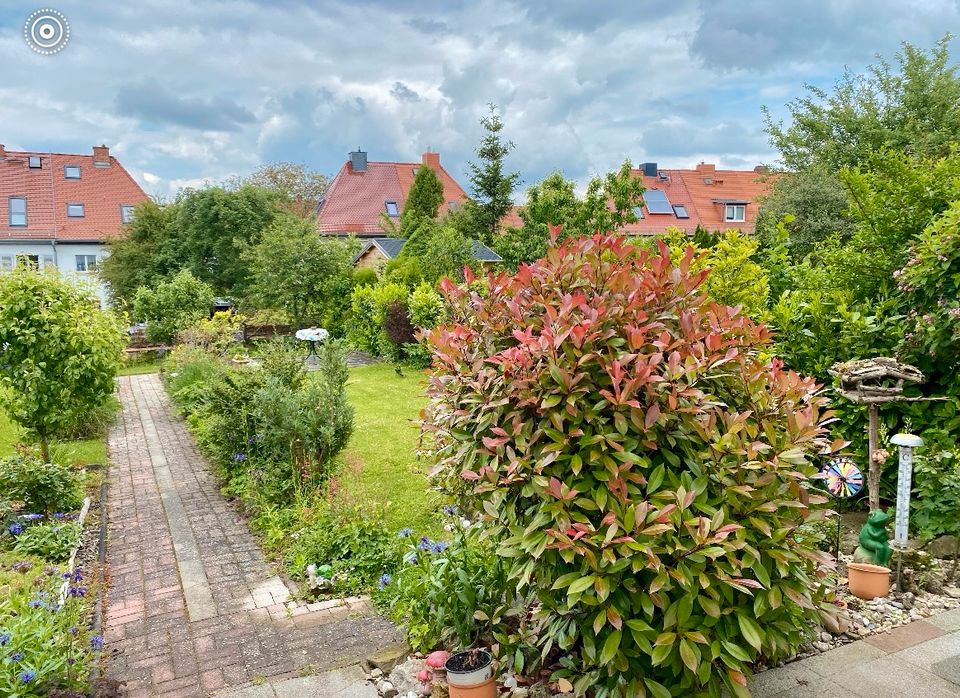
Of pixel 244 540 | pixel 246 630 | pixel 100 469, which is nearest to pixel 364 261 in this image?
pixel 100 469

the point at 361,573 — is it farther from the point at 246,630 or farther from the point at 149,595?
the point at 149,595

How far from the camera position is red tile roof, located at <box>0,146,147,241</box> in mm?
31766

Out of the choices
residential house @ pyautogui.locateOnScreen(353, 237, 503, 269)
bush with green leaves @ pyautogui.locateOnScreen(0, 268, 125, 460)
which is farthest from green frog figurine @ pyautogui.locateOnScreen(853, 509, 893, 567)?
residential house @ pyautogui.locateOnScreen(353, 237, 503, 269)

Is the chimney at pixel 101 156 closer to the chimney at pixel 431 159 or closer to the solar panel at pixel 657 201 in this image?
the chimney at pixel 431 159

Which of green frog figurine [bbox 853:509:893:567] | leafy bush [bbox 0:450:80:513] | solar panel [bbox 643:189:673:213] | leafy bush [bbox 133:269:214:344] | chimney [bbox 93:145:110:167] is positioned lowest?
leafy bush [bbox 0:450:80:513]

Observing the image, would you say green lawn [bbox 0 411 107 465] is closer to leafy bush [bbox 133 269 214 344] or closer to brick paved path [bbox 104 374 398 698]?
brick paved path [bbox 104 374 398 698]

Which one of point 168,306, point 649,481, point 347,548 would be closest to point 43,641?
point 347,548

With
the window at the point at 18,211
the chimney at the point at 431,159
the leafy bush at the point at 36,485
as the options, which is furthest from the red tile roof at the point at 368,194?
the leafy bush at the point at 36,485

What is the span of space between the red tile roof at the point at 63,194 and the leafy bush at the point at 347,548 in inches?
1232

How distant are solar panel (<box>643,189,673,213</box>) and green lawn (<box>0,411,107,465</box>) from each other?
99.4ft

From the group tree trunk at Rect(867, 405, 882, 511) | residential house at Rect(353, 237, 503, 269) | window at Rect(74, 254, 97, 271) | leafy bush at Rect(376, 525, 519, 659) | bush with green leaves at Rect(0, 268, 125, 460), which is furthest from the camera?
window at Rect(74, 254, 97, 271)

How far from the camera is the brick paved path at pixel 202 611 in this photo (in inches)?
148

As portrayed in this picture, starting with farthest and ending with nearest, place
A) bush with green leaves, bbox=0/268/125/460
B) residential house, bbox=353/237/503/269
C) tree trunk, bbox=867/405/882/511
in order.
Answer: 1. residential house, bbox=353/237/503/269
2. bush with green leaves, bbox=0/268/125/460
3. tree trunk, bbox=867/405/882/511

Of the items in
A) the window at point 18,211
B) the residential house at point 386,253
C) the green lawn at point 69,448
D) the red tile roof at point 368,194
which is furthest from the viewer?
the red tile roof at point 368,194
